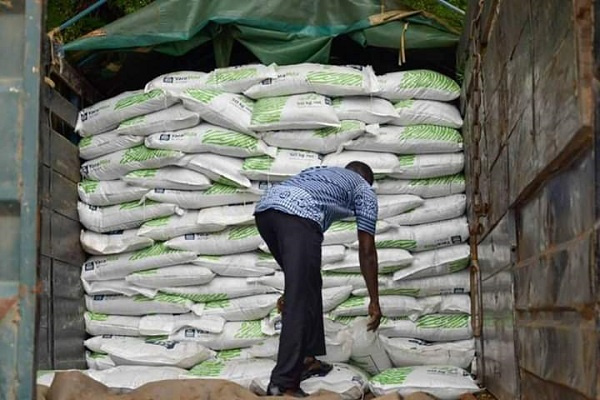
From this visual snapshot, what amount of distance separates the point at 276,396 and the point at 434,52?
2426 millimetres

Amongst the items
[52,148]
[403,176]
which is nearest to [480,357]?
[403,176]

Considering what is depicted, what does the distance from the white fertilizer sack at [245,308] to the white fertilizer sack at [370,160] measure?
742mm

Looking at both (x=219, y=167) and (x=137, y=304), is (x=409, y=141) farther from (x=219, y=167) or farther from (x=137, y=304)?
(x=137, y=304)

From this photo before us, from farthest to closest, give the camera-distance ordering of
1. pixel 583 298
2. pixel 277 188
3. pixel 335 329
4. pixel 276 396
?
pixel 335 329, pixel 277 188, pixel 276 396, pixel 583 298

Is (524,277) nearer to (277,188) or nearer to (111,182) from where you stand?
(277,188)

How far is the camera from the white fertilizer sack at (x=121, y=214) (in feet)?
16.0

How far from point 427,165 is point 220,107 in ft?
3.60

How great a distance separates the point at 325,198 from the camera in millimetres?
4090

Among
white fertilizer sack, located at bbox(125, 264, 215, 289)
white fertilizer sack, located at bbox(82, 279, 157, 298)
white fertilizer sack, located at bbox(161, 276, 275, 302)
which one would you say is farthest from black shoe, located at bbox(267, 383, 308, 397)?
white fertilizer sack, located at bbox(82, 279, 157, 298)

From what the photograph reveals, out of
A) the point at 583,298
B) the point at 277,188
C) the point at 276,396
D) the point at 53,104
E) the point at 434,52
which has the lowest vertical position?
the point at 276,396

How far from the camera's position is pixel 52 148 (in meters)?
4.69

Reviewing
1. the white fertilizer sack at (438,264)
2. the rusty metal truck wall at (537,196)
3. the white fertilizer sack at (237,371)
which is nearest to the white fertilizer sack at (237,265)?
the white fertilizer sack at (237,371)

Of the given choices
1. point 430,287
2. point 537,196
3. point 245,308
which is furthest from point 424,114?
point 537,196

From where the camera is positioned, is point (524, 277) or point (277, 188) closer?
point (524, 277)
